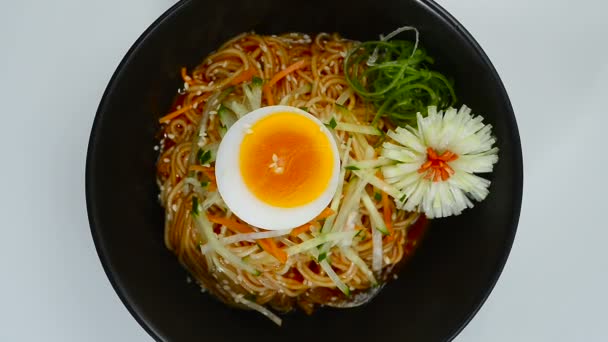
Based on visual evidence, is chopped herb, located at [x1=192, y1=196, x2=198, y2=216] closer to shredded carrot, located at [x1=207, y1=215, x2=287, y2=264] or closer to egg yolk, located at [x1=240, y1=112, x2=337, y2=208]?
shredded carrot, located at [x1=207, y1=215, x2=287, y2=264]

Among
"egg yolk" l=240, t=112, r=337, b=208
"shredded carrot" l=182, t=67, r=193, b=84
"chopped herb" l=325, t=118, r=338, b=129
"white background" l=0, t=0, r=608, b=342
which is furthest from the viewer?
"white background" l=0, t=0, r=608, b=342

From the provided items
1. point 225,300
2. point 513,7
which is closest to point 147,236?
point 225,300

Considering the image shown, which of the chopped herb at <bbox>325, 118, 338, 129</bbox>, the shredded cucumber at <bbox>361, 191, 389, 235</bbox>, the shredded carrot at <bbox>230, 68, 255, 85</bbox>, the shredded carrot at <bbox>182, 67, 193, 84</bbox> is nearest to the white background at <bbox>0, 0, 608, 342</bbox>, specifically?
the shredded carrot at <bbox>182, 67, 193, 84</bbox>

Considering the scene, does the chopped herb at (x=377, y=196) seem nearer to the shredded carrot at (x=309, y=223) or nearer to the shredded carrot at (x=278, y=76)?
the shredded carrot at (x=309, y=223)

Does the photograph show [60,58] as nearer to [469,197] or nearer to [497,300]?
[469,197]

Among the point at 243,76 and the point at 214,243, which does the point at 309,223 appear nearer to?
the point at 214,243
